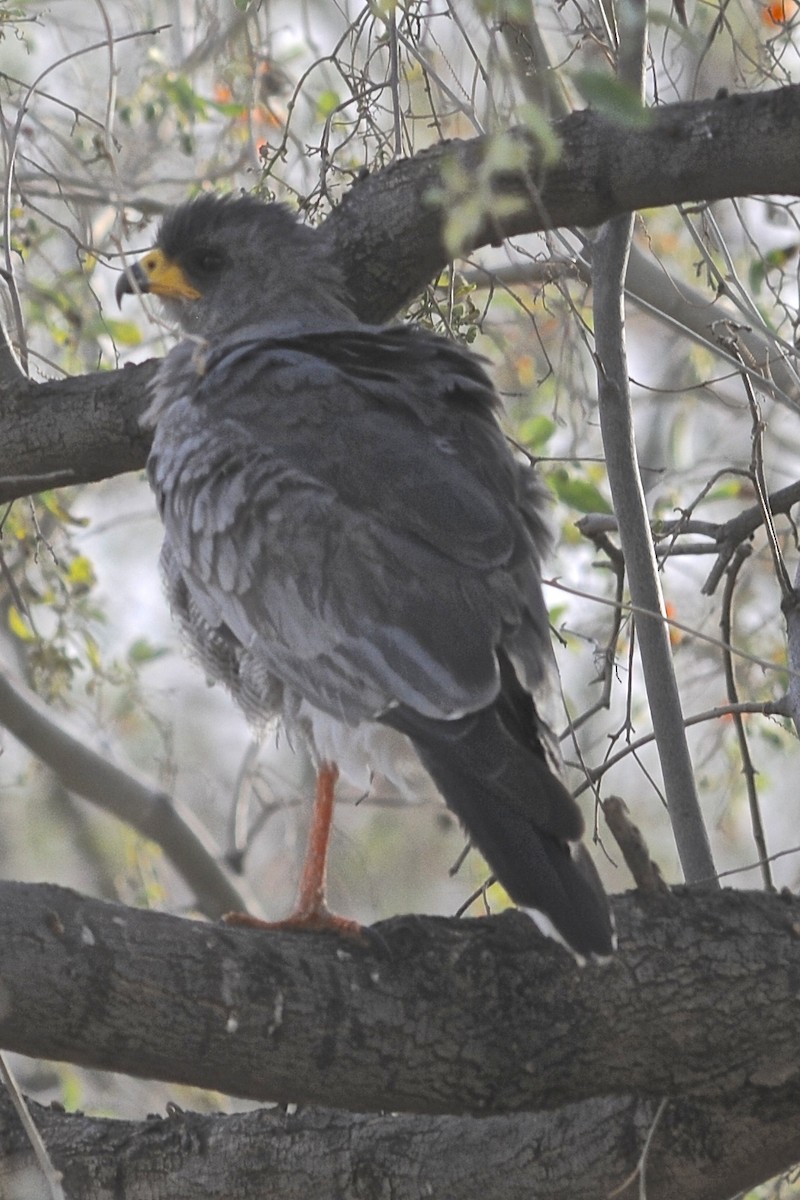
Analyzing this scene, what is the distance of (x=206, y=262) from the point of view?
4.79m

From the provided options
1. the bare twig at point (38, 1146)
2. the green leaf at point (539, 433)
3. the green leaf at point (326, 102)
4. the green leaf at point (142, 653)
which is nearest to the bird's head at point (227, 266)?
the green leaf at point (326, 102)

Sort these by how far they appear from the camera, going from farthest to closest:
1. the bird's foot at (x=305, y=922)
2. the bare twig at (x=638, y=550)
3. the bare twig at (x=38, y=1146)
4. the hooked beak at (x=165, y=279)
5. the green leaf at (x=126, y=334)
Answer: the green leaf at (x=126, y=334)
the hooked beak at (x=165, y=279)
the bare twig at (x=638, y=550)
the bird's foot at (x=305, y=922)
the bare twig at (x=38, y=1146)

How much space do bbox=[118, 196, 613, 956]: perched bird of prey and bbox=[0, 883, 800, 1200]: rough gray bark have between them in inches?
8.9

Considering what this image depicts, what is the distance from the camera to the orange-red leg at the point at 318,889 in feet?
10.7

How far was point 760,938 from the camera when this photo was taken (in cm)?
290

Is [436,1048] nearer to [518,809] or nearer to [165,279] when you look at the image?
[518,809]

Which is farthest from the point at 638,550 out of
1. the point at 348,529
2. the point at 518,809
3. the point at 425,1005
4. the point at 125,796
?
the point at 125,796

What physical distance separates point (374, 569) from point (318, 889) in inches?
27.7

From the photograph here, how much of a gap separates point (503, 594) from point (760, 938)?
82 cm

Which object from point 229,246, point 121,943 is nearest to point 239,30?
point 229,246

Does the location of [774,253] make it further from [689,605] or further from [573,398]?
[689,605]

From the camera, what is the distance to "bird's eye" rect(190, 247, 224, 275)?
4.77 meters

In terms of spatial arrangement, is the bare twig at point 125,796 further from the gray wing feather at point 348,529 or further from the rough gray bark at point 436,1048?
the rough gray bark at point 436,1048

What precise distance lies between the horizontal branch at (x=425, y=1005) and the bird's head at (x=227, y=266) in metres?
2.07
